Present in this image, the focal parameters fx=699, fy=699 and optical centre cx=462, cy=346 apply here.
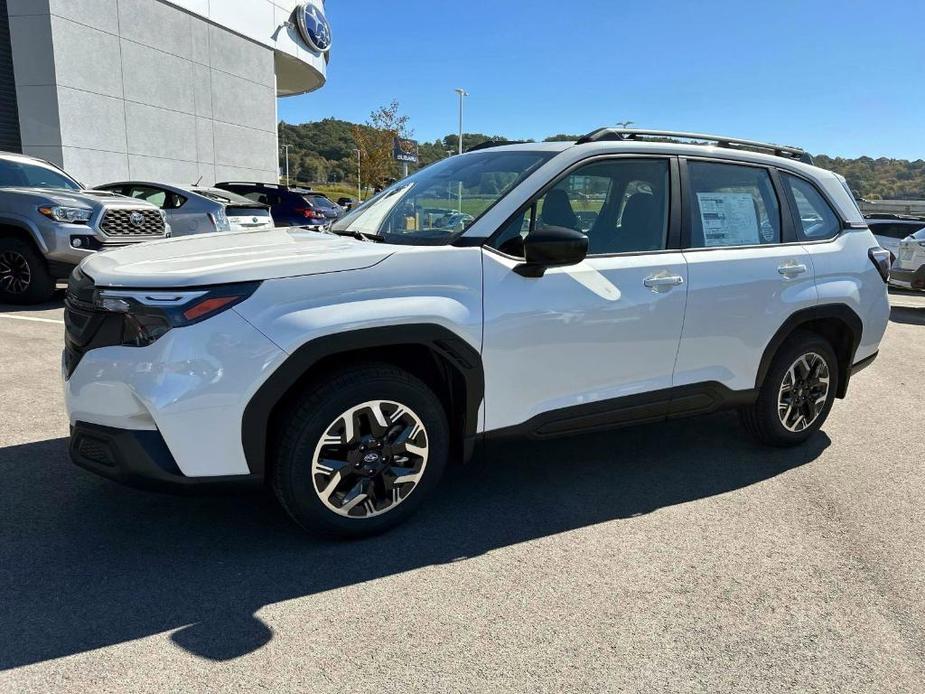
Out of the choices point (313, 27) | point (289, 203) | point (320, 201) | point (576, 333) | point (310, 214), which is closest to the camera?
point (576, 333)

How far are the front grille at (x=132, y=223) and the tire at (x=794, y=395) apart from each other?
297 inches

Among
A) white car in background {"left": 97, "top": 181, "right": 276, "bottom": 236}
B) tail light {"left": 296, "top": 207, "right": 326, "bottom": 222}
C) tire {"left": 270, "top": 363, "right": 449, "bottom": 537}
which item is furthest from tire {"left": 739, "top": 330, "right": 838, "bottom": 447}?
tail light {"left": 296, "top": 207, "right": 326, "bottom": 222}

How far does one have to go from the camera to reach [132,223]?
8773 mm

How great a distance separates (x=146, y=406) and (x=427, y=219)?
1595mm

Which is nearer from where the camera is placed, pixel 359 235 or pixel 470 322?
pixel 470 322

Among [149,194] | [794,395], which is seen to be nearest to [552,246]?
[794,395]

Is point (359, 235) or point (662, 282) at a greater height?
point (359, 235)

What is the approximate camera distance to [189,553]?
304 centimetres

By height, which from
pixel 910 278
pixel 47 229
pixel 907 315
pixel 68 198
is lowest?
pixel 907 315

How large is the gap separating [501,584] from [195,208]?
368 inches

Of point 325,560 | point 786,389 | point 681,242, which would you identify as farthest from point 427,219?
point 786,389

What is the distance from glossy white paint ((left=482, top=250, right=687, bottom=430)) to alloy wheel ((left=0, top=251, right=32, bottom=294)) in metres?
7.49

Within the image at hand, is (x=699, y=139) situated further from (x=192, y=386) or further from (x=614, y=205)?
(x=192, y=386)

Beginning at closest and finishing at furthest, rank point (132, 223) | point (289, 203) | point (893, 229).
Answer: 1. point (132, 223)
2. point (289, 203)
3. point (893, 229)
